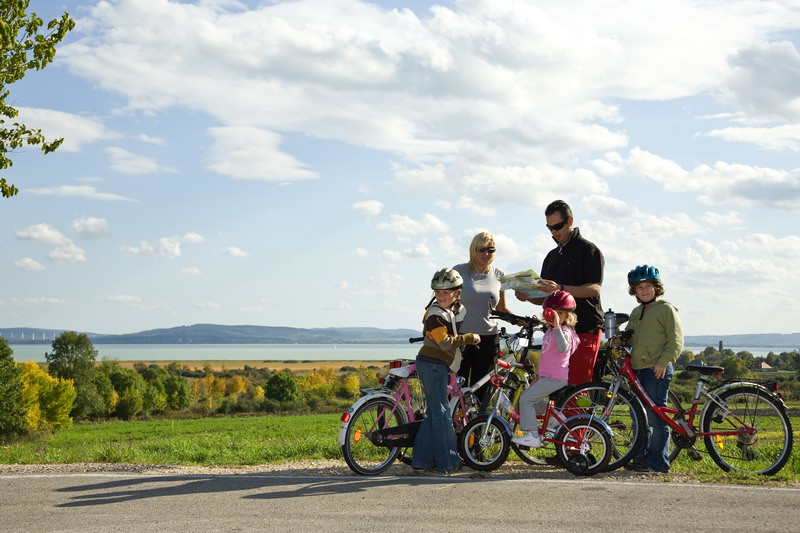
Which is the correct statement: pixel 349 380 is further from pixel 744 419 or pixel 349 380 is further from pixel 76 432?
pixel 744 419

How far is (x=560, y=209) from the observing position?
8.59 m

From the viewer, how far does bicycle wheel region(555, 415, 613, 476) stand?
7762mm

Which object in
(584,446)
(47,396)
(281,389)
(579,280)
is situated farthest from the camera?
(281,389)

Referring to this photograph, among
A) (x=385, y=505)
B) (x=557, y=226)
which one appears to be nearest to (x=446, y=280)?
(x=557, y=226)

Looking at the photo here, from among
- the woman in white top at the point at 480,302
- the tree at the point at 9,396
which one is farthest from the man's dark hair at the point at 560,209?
the tree at the point at 9,396

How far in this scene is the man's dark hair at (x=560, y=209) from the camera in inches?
338

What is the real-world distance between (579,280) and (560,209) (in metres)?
0.79

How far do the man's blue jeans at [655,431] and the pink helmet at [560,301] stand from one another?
1.15 metres

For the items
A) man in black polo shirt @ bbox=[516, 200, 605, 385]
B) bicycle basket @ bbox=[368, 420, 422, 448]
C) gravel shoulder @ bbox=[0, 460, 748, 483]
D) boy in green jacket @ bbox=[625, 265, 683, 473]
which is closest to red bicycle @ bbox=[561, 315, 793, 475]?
boy in green jacket @ bbox=[625, 265, 683, 473]

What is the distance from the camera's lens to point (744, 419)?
26.0 feet

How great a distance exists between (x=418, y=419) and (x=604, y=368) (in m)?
2.04

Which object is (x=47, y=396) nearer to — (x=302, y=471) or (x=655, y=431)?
(x=302, y=471)

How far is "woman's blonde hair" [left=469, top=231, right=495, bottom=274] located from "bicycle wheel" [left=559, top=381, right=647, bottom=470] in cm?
165

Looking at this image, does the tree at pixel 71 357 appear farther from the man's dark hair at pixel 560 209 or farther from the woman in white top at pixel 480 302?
the man's dark hair at pixel 560 209
